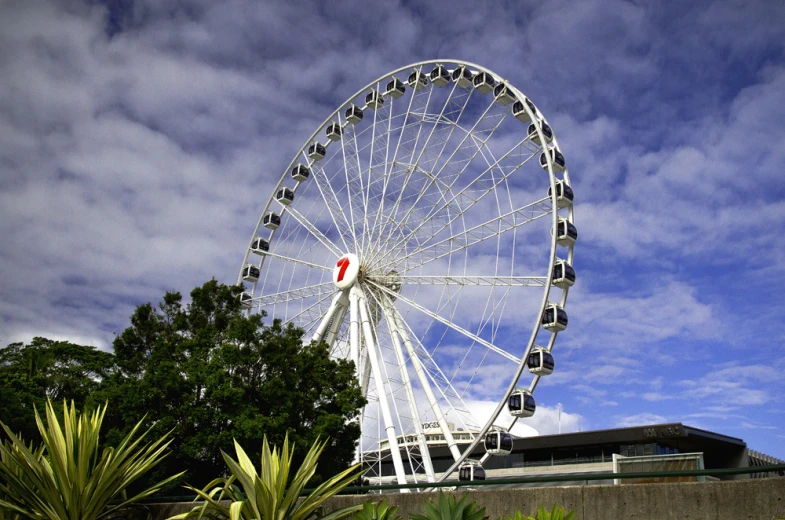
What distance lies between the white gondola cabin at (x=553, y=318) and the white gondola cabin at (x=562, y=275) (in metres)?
0.93

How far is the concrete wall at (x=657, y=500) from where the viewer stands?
7859 millimetres

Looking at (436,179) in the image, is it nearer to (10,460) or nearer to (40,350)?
(10,460)

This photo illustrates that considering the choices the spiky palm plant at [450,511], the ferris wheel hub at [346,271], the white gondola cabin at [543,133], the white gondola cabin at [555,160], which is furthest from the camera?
the ferris wheel hub at [346,271]

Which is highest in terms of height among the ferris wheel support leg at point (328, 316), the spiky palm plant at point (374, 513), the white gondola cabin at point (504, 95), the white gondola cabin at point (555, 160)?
the white gondola cabin at point (504, 95)

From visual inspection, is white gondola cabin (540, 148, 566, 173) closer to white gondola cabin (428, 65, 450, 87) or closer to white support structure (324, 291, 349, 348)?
white gondola cabin (428, 65, 450, 87)

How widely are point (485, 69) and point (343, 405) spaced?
17497mm

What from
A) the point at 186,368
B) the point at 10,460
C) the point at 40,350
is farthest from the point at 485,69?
the point at 40,350

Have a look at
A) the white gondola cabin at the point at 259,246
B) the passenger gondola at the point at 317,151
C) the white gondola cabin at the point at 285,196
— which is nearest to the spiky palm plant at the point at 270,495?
the white gondola cabin at the point at 259,246

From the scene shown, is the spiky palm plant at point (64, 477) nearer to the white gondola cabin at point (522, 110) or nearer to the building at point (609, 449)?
the white gondola cabin at point (522, 110)

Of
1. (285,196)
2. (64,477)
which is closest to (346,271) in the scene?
(285,196)

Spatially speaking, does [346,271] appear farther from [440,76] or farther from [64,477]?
[64,477]

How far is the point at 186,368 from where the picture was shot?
83.2 ft

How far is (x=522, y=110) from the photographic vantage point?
31844 millimetres

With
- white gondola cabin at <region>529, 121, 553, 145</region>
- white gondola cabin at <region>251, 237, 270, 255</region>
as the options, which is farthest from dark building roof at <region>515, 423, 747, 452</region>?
white gondola cabin at <region>251, 237, 270, 255</region>
